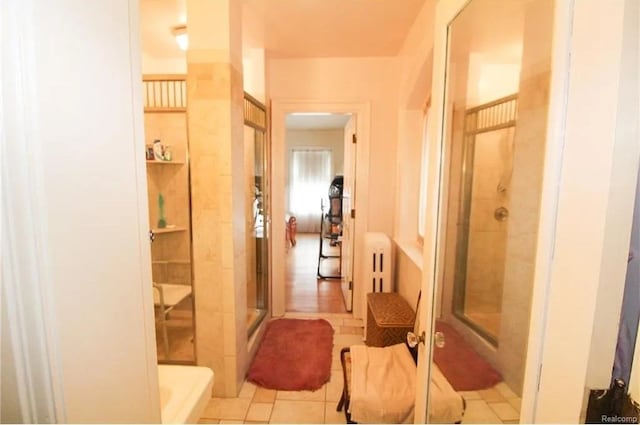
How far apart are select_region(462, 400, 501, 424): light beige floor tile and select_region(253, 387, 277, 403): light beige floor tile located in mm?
1265

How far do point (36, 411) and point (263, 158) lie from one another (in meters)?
2.54

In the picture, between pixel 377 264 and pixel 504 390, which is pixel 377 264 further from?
pixel 504 390

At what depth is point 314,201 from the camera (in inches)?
295

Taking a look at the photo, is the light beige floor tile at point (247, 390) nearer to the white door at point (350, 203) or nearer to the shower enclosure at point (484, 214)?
the white door at point (350, 203)

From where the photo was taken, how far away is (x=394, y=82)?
2904 millimetres

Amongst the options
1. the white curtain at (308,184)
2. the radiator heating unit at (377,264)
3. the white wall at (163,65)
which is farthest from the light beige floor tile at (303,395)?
the white curtain at (308,184)

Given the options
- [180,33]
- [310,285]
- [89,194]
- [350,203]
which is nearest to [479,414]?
[89,194]

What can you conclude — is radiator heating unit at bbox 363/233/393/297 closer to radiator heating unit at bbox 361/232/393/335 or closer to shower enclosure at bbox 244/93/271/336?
radiator heating unit at bbox 361/232/393/335

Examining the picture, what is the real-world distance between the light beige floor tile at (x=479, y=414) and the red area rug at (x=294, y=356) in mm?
1186

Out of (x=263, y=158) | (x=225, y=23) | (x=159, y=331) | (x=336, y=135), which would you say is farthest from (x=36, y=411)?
(x=336, y=135)

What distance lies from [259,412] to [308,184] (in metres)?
5.86

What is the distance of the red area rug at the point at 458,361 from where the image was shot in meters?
1.11

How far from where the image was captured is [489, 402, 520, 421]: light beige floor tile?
0.76 m

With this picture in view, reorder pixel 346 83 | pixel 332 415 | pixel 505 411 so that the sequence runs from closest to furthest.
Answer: pixel 505 411, pixel 332 415, pixel 346 83
